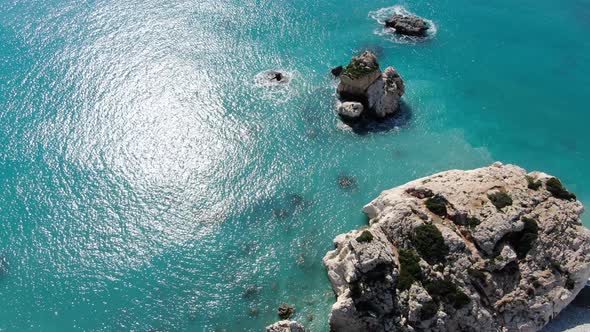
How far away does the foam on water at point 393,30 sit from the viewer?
84.2 meters

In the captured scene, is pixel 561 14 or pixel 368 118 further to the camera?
pixel 561 14

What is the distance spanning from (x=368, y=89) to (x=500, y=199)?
2671 cm

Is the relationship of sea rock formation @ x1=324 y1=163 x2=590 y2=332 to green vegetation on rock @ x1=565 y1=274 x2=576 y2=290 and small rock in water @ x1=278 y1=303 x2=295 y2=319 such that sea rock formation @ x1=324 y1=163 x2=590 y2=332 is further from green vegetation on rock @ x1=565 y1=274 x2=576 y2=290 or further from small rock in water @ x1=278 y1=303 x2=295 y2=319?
small rock in water @ x1=278 y1=303 x2=295 y2=319

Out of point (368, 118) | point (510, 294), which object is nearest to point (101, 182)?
point (368, 118)

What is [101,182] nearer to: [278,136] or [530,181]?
[278,136]

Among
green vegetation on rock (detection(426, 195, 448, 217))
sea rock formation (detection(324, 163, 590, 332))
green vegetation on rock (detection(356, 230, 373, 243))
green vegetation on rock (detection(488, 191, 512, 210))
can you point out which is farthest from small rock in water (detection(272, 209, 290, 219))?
green vegetation on rock (detection(488, 191, 512, 210))

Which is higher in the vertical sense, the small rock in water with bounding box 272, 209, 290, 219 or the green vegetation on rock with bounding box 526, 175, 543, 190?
the green vegetation on rock with bounding box 526, 175, 543, 190

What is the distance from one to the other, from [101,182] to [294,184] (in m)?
24.1

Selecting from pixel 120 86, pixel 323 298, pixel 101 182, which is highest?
pixel 120 86

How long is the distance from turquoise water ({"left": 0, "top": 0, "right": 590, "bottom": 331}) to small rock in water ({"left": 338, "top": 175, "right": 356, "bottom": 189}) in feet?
1.99

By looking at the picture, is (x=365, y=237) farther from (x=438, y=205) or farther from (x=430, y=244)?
(x=438, y=205)

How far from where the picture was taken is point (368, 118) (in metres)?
68.8

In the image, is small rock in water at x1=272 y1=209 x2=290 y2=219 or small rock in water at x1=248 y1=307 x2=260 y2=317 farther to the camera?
small rock in water at x1=272 y1=209 x2=290 y2=219

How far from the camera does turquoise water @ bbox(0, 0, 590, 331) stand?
49531 millimetres
